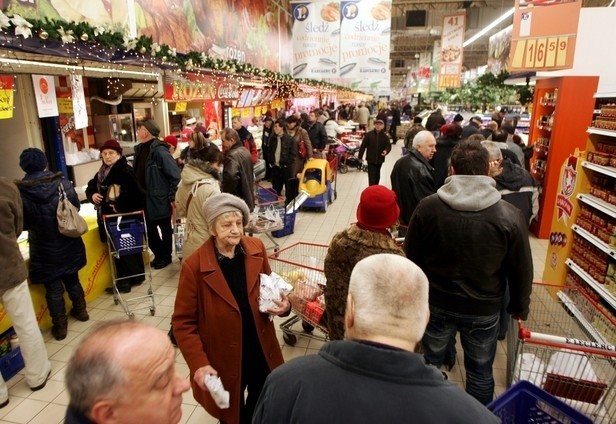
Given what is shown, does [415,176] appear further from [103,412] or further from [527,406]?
[103,412]

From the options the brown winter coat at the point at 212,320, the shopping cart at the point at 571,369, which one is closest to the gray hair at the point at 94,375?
the brown winter coat at the point at 212,320

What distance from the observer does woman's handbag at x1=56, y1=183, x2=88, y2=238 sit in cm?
421

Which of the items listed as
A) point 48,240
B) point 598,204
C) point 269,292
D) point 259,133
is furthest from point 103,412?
point 259,133

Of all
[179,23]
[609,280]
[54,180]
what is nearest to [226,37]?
[179,23]

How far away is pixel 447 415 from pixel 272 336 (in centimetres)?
170

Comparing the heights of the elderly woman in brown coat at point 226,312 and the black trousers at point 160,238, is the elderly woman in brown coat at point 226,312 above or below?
above

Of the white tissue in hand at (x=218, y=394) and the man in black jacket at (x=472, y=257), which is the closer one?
the white tissue in hand at (x=218, y=394)

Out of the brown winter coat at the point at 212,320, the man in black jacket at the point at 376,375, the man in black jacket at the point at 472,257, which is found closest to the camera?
the man in black jacket at the point at 376,375

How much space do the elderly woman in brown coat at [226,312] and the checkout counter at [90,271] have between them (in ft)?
9.15

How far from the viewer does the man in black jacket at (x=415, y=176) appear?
4.77 meters

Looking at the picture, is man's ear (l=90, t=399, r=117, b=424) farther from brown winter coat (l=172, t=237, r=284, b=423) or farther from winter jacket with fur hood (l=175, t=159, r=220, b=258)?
winter jacket with fur hood (l=175, t=159, r=220, b=258)

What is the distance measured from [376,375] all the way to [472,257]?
1.80 metres

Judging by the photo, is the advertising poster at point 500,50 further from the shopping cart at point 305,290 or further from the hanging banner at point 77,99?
the hanging banner at point 77,99

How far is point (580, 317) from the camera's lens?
12.1 ft
